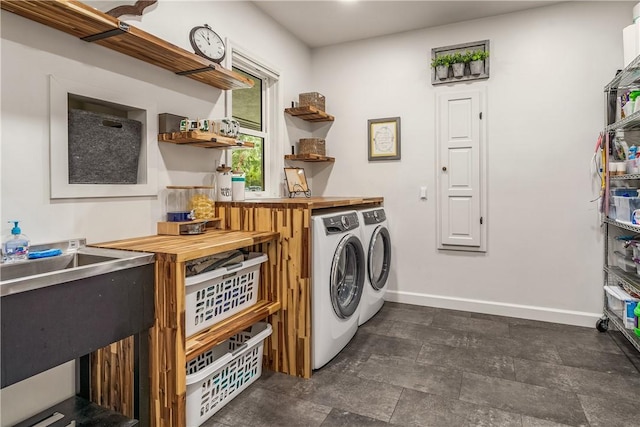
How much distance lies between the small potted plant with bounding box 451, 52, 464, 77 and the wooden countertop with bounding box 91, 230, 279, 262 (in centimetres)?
224

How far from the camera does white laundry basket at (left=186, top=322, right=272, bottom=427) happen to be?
1.70m

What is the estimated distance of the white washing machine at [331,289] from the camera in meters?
2.18

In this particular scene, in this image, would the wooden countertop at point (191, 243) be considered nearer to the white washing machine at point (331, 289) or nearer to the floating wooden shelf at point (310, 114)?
the white washing machine at point (331, 289)

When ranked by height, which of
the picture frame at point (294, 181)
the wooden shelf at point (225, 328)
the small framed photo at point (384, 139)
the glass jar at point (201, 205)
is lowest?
the wooden shelf at point (225, 328)

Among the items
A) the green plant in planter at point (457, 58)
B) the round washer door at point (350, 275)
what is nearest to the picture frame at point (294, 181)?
the round washer door at point (350, 275)

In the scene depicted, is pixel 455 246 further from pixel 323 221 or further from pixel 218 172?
pixel 218 172

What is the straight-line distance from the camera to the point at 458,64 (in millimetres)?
3234

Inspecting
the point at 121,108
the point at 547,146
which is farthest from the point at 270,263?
the point at 547,146

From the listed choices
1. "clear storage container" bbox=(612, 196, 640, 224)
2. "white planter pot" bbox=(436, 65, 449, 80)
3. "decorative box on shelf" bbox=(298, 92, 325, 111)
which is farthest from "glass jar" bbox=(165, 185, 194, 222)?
"clear storage container" bbox=(612, 196, 640, 224)

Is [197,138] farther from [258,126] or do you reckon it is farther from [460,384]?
[460,384]

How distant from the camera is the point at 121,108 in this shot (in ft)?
6.69

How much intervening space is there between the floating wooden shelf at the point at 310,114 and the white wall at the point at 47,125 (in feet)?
3.11

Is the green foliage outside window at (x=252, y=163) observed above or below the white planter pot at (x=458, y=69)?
below

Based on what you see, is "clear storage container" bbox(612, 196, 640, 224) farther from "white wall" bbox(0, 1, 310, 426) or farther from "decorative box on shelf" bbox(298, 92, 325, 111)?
"white wall" bbox(0, 1, 310, 426)
